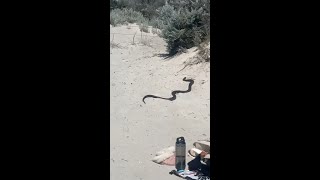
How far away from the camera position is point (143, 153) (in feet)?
18.8

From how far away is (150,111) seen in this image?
24.5 ft

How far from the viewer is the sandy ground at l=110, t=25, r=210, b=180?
544 cm

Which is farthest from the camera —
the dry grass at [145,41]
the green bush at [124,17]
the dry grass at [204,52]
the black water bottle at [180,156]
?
the green bush at [124,17]

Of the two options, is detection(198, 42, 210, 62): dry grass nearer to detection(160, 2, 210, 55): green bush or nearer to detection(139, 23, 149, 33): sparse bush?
detection(160, 2, 210, 55): green bush

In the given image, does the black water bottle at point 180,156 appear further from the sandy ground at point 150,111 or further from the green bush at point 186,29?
the green bush at point 186,29

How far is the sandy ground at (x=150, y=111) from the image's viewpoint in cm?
544

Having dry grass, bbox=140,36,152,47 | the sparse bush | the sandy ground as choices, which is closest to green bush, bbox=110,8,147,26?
the sparse bush

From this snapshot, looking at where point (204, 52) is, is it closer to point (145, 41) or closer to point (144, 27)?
point (145, 41)

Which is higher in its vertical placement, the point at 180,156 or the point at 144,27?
the point at 144,27

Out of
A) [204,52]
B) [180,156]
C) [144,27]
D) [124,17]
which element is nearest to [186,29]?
[204,52]

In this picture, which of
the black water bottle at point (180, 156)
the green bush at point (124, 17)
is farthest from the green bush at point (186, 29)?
the black water bottle at point (180, 156)
